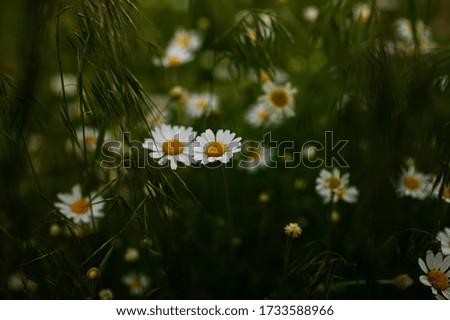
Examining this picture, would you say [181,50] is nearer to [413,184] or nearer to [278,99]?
[278,99]

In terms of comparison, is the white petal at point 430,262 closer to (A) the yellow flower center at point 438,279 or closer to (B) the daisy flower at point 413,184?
(A) the yellow flower center at point 438,279

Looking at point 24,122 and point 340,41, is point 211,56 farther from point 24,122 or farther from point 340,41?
point 24,122

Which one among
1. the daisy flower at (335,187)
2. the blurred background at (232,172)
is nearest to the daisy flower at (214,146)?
the blurred background at (232,172)

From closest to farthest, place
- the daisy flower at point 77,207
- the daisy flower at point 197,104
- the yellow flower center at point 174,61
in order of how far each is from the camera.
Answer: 1. the daisy flower at point 77,207
2. the daisy flower at point 197,104
3. the yellow flower center at point 174,61

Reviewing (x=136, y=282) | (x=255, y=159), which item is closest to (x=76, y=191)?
(x=136, y=282)
